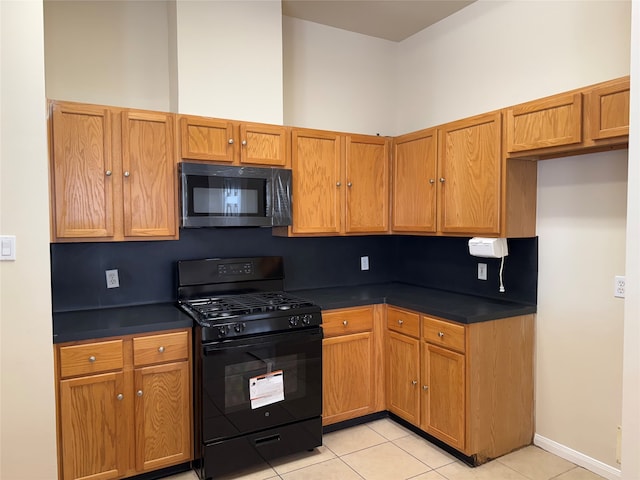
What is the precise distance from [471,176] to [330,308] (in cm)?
126

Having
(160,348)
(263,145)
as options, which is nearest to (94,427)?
(160,348)

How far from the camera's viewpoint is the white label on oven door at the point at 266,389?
2541mm

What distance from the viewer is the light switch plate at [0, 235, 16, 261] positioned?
199 centimetres

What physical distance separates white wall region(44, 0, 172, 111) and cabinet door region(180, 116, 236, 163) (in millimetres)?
419

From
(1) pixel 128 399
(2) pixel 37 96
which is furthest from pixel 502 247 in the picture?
(2) pixel 37 96

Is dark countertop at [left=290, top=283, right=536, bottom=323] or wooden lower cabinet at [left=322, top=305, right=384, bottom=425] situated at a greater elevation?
dark countertop at [left=290, top=283, right=536, bottom=323]

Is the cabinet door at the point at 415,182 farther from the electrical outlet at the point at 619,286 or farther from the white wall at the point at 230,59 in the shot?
the electrical outlet at the point at 619,286

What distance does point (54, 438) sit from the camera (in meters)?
2.12

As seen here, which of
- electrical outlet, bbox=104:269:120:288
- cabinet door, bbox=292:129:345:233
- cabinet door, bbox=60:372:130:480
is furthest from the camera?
cabinet door, bbox=292:129:345:233

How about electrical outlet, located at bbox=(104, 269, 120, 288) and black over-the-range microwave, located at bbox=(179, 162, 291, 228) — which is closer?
black over-the-range microwave, located at bbox=(179, 162, 291, 228)

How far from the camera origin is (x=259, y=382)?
2.55 metres

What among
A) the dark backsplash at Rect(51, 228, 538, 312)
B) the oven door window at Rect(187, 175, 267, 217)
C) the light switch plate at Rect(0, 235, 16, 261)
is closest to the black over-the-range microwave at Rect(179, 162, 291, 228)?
the oven door window at Rect(187, 175, 267, 217)

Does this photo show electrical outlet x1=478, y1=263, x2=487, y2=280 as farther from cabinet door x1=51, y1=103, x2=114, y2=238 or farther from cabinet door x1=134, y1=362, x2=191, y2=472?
cabinet door x1=51, y1=103, x2=114, y2=238

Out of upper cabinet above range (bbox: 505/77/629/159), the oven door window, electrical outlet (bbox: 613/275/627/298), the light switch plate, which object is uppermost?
upper cabinet above range (bbox: 505/77/629/159)
